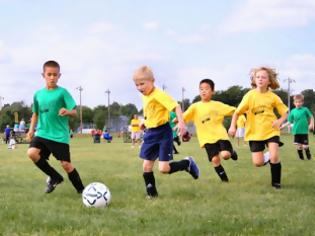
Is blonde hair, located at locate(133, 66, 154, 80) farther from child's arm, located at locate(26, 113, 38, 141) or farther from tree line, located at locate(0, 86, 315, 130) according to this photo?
tree line, located at locate(0, 86, 315, 130)

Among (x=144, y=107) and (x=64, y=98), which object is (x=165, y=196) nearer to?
(x=144, y=107)

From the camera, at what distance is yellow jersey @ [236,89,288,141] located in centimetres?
829

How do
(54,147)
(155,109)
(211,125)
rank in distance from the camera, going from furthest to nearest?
(211,125)
(54,147)
(155,109)

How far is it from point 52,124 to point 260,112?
337cm

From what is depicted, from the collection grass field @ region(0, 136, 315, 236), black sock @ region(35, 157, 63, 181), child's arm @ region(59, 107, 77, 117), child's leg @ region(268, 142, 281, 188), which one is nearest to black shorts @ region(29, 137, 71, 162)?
black sock @ region(35, 157, 63, 181)

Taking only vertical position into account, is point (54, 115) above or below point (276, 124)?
above

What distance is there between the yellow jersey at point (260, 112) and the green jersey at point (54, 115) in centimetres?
291

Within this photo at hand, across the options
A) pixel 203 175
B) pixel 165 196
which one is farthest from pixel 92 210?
pixel 203 175

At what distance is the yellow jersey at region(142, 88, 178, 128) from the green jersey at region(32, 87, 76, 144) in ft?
3.48

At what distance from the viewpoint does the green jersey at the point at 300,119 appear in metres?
15.7

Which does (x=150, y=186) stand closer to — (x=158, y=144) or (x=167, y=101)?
(x=158, y=144)

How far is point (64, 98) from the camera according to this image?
738cm

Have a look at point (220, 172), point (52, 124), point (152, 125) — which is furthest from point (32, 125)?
point (220, 172)

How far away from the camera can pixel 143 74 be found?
7094mm
